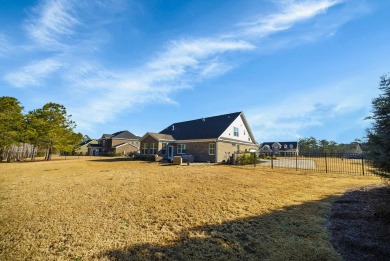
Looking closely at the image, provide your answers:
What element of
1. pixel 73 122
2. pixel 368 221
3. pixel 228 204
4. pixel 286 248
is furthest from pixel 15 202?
pixel 73 122

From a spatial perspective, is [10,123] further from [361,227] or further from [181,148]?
[361,227]

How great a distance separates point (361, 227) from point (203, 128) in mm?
27275

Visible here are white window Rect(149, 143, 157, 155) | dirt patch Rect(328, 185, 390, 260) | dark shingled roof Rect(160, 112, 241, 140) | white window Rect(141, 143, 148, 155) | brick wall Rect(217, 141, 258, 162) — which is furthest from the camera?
white window Rect(141, 143, 148, 155)

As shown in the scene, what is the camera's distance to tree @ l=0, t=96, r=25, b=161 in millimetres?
28939

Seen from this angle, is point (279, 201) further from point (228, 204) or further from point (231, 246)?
point (231, 246)

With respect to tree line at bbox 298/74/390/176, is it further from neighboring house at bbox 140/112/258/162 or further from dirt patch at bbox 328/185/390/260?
neighboring house at bbox 140/112/258/162

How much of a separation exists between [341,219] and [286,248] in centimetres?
348

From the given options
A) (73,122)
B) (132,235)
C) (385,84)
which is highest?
(73,122)

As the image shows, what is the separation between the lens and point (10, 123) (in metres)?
30.1

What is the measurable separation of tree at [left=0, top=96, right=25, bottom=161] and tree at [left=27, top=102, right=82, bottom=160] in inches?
61.9

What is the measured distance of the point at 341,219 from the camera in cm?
768

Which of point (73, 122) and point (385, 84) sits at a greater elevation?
point (73, 122)

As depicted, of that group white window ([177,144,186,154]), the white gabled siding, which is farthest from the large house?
the white gabled siding

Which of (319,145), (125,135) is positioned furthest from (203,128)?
(319,145)
